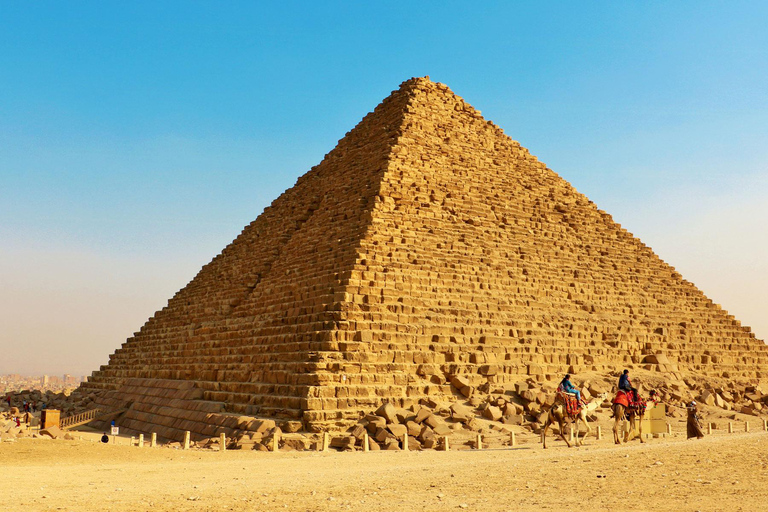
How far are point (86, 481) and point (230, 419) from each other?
20.3 feet

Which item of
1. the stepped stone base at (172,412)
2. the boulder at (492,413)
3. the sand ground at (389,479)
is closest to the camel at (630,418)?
the sand ground at (389,479)

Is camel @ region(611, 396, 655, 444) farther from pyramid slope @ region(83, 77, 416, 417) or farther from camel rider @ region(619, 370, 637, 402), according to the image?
pyramid slope @ region(83, 77, 416, 417)

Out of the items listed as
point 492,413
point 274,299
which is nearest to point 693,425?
point 492,413

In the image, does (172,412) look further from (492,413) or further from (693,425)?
(693,425)

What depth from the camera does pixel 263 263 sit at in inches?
969

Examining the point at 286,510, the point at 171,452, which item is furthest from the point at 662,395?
the point at 286,510

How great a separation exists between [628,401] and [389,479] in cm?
606

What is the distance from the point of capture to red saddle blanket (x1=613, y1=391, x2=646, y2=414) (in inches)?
482

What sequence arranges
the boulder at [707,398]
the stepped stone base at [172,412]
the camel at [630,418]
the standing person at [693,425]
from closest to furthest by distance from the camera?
1. the camel at [630,418]
2. the standing person at [693,425]
3. the stepped stone base at [172,412]
4. the boulder at [707,398]

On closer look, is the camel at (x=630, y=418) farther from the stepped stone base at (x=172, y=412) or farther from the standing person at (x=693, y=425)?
the stepped stone base at (x=172, y=412)

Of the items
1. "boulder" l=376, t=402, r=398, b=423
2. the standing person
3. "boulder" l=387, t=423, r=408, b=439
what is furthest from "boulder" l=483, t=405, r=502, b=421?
the standing person

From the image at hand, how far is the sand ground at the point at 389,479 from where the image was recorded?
21.4 ft

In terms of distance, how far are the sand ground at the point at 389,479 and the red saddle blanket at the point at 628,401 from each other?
4.21 feet

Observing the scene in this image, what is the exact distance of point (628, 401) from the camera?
1238 centimetres
